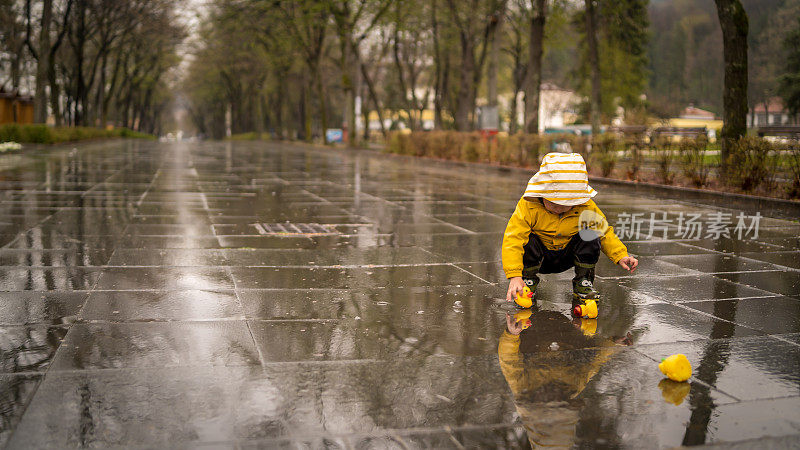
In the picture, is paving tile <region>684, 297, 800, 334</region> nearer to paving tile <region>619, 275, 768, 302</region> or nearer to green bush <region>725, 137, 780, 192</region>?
paving tile <region>619, 275, 768, 302</region>

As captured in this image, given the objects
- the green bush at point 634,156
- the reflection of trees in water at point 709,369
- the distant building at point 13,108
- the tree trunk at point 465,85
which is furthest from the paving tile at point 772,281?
the distant building at point 13,108

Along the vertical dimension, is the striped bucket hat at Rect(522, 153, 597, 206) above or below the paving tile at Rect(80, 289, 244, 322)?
above

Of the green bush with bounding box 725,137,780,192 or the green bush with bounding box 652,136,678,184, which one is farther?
the green bush with bounding box 652,136,678,184

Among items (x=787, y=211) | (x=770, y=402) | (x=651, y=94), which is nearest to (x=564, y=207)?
(x=770, y=402)

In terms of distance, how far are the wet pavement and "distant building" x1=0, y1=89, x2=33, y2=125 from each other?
41666 millimetres

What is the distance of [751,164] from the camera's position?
40.4 ft

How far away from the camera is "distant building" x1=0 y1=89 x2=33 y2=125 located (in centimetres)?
4638

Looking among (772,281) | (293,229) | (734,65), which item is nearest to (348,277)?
(293,229)

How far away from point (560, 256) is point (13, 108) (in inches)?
1784

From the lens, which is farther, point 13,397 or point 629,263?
point 629,263

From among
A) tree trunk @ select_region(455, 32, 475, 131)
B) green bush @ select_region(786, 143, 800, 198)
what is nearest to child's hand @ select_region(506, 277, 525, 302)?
green bush @ select_region(786, 143, 800, 198)

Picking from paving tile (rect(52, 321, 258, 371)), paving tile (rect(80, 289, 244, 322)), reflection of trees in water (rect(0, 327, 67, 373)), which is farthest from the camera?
paving tile (rect(80, 289, 244, 322))

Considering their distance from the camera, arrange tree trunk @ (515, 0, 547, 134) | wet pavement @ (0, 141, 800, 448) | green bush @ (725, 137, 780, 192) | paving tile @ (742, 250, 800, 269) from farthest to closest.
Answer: tree trunk @ (515, 0, 547, 134) → green bush @ (725, 137, 780, 192) → paving tile @ (742, 250, 800, 269) → wet pavement @ (0, 141, 800, 448)

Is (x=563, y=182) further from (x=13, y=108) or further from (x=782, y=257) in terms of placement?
(x=13, y=108)
